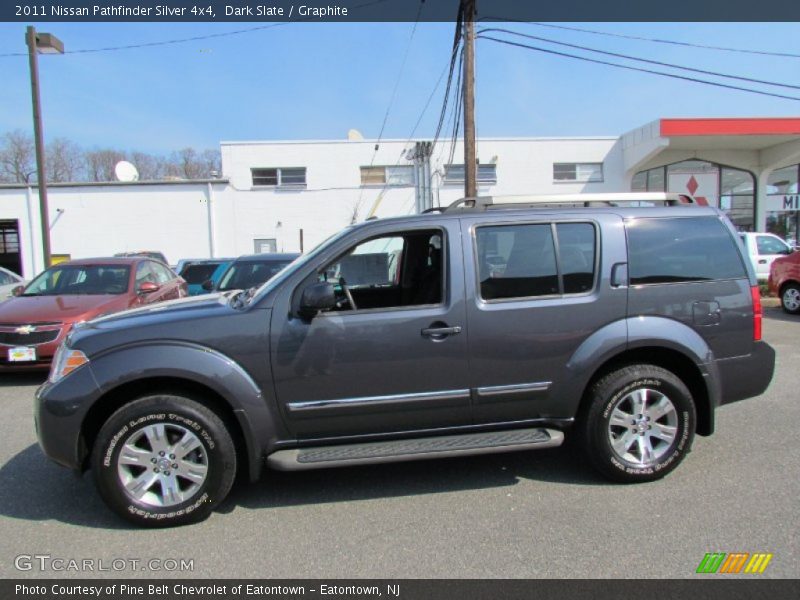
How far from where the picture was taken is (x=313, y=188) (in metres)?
22.9

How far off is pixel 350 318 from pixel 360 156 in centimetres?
2055

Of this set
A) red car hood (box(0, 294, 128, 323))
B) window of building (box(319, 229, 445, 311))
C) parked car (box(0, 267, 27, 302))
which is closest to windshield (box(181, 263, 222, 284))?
parked car (box(0, 267, 27, 302))

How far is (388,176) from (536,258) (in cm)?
2021

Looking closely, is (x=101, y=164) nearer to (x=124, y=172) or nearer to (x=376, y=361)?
(x=124, y=172)

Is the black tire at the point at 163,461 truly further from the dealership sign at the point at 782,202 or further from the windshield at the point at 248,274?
the dealership sign at the point at 782,202

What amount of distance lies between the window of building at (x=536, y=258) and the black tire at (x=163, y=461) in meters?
2.02

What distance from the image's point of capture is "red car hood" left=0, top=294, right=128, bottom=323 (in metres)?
6.52

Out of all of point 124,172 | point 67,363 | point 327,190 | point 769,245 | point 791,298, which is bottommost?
point 791,298

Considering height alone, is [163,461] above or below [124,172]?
below

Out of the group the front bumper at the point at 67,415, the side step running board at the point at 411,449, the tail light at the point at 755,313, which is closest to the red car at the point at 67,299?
the front bumper at the point at 67,415

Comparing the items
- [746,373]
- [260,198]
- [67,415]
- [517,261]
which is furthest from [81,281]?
[260,198]

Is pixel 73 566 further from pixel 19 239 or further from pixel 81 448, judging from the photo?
pixel 19 239

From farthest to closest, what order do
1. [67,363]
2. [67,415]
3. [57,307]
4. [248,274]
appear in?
[248,274] < [57,307] < [67,363] < [67,415]

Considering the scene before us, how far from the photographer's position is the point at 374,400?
3373 millimetres
